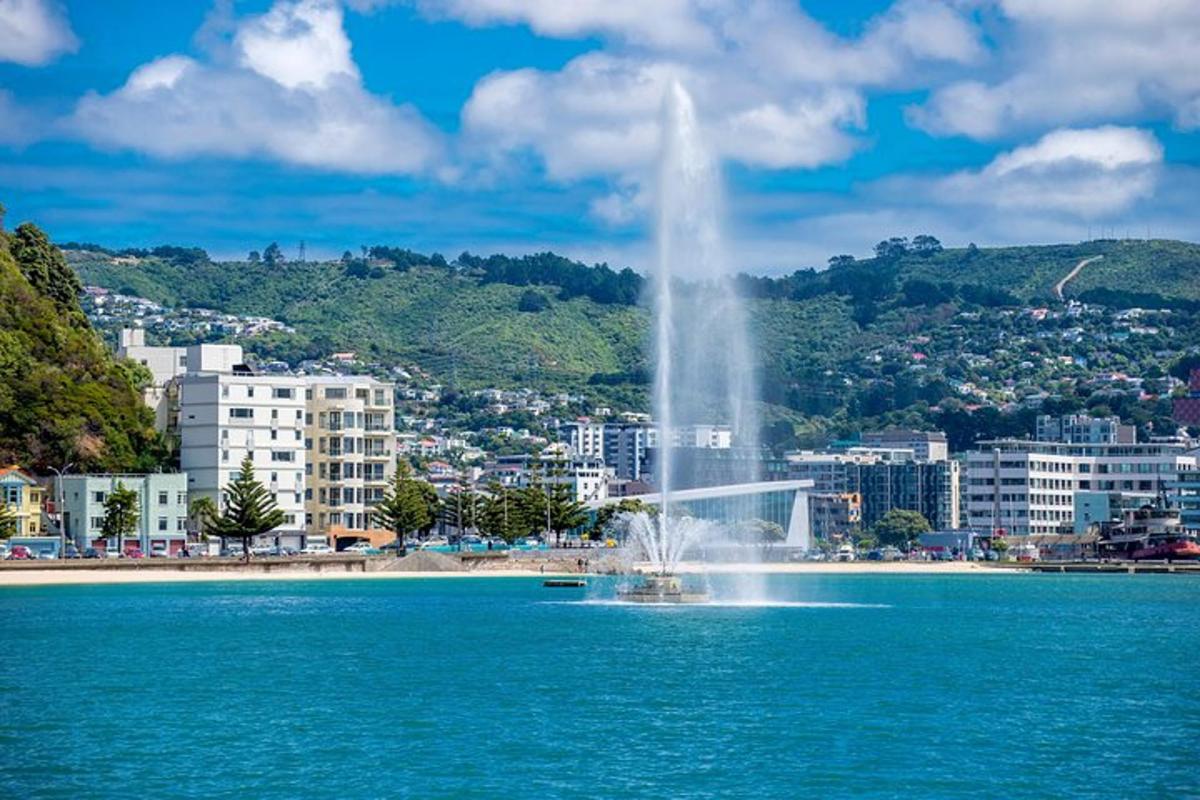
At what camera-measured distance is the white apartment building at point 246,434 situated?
137750 millimetres

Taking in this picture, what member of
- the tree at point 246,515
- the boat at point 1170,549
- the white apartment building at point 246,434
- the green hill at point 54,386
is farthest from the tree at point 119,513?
the boat at point 1170,549

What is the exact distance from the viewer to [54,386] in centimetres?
13200

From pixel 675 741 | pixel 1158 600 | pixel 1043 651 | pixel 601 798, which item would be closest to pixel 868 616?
pixel 1043 651

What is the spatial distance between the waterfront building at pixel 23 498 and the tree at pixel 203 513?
10415 millimetres

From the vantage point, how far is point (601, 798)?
3519 centimetres

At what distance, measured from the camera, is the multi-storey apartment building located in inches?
5792

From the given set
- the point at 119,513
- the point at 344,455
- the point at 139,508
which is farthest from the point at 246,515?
the point at 344,455

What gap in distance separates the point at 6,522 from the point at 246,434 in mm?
24435

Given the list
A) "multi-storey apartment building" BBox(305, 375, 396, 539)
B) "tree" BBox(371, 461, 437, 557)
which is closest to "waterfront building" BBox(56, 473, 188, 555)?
"multi-storey apartment building" BBox(305, 375, 396, 539)

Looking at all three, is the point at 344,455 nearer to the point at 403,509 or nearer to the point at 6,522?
the point at 403,509

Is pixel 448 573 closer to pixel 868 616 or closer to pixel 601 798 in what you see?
pixel 868 616

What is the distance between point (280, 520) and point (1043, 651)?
2834 inches

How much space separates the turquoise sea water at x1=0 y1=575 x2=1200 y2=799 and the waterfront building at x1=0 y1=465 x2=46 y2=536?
1577 inches

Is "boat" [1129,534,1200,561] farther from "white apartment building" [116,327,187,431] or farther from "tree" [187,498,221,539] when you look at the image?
"white apartment building" [116,327,187,431]
